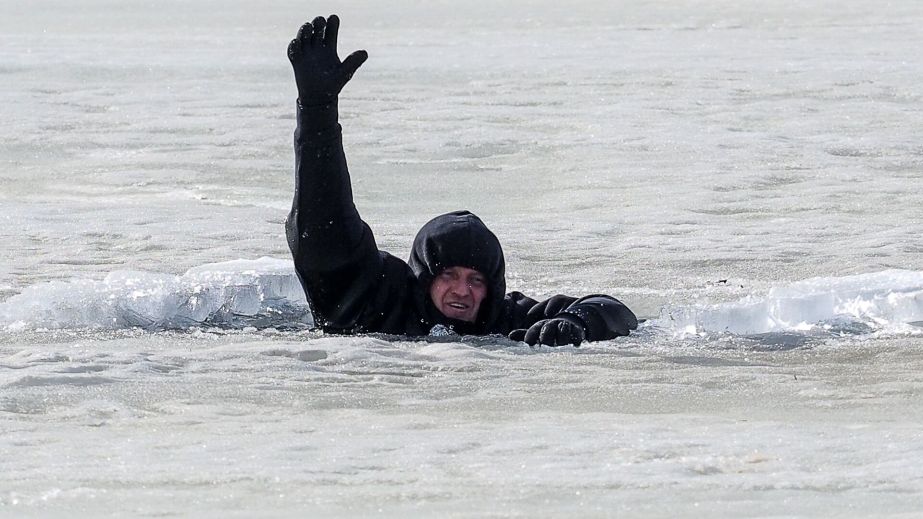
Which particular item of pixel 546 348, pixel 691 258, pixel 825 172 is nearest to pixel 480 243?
pixel 546 348

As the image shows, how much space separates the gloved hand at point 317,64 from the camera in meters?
4.68

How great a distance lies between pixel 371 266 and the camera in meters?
4.95

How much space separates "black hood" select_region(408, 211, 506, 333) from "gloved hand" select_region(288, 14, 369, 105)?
58 cm

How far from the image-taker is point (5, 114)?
12148mm

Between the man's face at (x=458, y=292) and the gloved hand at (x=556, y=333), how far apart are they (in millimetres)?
217

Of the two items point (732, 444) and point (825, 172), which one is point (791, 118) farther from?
point (732, 444)

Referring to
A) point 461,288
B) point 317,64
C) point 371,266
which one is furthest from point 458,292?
point 317,64

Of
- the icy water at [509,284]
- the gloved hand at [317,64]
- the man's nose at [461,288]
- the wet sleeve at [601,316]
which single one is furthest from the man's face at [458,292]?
the gloved hand at [317,64]

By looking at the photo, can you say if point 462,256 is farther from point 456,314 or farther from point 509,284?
point 509,284

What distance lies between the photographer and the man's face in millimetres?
4934

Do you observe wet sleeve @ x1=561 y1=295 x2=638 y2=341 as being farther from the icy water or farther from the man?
the icy water

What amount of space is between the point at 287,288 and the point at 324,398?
195 centimetres

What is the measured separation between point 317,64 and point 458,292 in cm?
87

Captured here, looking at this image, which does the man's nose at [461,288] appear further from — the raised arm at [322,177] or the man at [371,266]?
the raised arm at [322,177]
